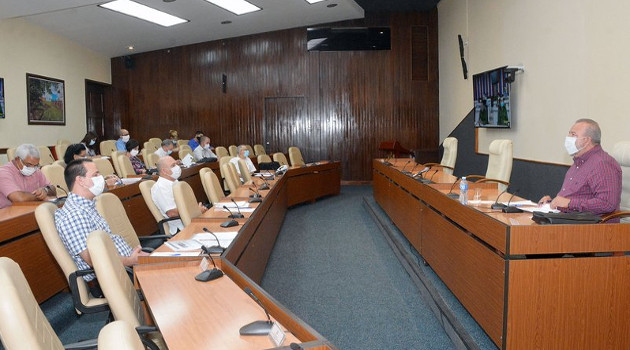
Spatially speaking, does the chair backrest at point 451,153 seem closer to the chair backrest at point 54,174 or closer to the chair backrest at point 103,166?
the chair backrest at point 103,166

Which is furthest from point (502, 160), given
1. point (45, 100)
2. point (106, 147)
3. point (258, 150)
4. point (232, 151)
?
point (45, 100)

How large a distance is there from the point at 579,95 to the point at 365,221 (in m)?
3.12

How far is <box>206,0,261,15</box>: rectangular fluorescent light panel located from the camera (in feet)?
29.1

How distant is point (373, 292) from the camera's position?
391cm

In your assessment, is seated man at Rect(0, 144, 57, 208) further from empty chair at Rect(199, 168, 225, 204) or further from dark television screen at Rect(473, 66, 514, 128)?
dark television screen at Rect(473, 66, 514, 128)

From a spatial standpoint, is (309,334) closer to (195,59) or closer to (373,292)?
(373,292)

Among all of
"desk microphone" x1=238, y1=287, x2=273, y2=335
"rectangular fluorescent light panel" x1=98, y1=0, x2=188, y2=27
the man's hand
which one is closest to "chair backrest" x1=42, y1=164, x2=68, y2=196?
"rectangular fluorescent light panel" x1=98, y1=0, x2=188, y2=27

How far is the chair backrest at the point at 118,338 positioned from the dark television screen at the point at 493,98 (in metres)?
6.75

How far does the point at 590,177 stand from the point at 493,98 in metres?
4.55

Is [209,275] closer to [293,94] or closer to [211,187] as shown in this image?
[211,187]

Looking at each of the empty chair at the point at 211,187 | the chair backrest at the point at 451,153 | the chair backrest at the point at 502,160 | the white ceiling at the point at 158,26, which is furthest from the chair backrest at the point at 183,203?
the white ceiling at the point at 158,26

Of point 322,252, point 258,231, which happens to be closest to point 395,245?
point 322,252

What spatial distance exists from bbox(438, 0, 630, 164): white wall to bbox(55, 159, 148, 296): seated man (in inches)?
180

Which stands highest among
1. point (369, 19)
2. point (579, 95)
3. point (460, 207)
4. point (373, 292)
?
point (369, 19)
